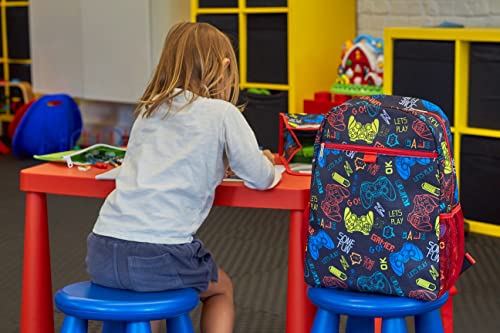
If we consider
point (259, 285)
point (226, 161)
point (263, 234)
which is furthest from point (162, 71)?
point (263, 234)

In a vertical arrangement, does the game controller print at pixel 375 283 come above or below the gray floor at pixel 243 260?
above

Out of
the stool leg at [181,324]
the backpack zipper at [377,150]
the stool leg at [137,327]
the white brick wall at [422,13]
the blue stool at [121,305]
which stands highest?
the white brick wall at [422,13]

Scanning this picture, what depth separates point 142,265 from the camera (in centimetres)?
174

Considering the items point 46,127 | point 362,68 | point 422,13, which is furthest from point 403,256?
point 46,127

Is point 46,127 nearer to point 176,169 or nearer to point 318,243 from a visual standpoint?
point 176,169

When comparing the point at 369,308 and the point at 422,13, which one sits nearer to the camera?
the point at 369,308

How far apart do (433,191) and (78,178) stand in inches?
31.6

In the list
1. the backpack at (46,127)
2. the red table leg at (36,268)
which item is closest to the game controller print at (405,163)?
the red table leg at (36,268)

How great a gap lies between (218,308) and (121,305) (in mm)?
347

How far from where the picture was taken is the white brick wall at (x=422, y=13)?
3.85m

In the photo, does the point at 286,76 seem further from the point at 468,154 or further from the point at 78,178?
the point at 78,178

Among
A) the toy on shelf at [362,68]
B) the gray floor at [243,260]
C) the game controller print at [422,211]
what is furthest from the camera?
the toy on shelf at [362,68]

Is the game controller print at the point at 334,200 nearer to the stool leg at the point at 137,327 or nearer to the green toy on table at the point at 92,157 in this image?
the stool leg at the point at 137,327

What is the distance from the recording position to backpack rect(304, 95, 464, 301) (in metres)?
1.62
